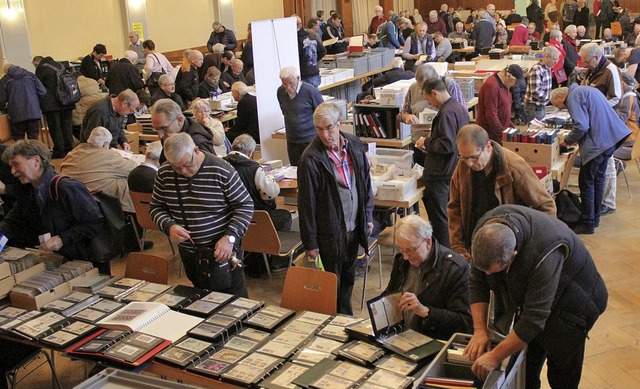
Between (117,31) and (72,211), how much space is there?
37.0ft

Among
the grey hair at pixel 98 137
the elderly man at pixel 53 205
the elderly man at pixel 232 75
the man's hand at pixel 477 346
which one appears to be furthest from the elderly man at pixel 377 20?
the man's hand at pixel 477 346

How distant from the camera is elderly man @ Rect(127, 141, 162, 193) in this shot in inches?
220

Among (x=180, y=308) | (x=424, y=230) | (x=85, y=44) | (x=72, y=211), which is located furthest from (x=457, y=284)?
(x=85, y=44)

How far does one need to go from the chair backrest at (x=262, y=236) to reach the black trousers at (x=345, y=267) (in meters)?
0.66

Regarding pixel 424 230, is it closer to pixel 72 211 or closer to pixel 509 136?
pixel 72 211

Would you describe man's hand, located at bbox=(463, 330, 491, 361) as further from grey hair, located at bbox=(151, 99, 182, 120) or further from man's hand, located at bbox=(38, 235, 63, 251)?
grey hair, located at bbox=(151, 99, 182, 120)

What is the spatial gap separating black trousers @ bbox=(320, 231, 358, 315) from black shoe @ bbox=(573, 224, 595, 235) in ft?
8.46

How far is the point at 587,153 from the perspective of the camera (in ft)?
19.1

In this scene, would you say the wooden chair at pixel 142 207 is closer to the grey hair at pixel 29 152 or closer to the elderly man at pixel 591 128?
the grey hair at pixel 29 152

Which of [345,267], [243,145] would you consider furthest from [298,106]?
[345,267]

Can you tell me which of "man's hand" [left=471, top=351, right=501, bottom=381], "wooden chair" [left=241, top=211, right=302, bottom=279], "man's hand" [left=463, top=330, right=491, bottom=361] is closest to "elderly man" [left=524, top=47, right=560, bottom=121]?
"wooden chair" [left=241, top=211, right=302, bottom=279]

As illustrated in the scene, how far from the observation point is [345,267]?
4.45 metres

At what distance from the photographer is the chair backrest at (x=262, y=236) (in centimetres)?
489

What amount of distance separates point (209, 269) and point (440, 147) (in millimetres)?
1908
